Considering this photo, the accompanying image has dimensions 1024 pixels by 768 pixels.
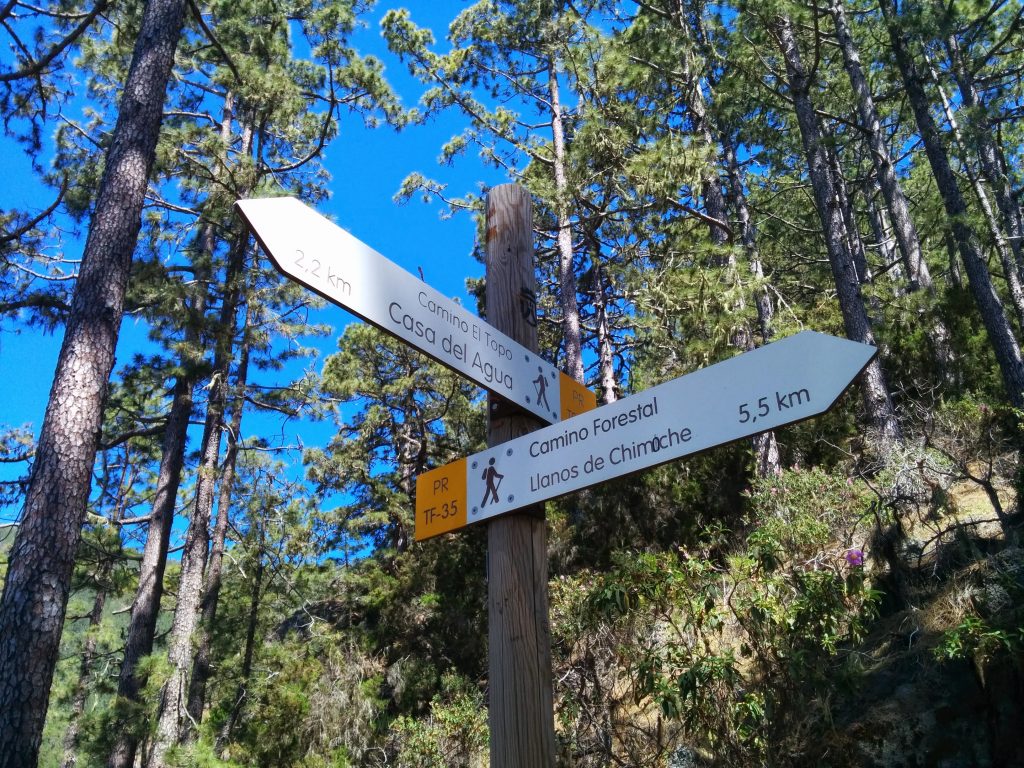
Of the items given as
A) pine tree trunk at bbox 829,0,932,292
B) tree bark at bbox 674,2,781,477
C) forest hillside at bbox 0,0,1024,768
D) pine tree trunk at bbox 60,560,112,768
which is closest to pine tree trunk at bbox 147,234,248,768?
forest hillside at bbox 0,0,1024,768

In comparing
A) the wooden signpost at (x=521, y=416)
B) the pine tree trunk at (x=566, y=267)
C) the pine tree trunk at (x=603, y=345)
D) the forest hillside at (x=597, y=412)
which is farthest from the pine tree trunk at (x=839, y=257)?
the wooden signpost at (x=521, y=416)

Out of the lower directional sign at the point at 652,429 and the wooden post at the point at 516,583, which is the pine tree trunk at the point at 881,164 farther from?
the lower directional sign at the point at 652,429

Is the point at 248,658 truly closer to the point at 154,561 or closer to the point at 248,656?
the point at 248,656

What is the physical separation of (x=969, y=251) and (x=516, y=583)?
31.0ft

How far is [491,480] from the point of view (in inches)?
110

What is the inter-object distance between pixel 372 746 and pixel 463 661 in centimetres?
184

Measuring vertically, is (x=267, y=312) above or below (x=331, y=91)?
below

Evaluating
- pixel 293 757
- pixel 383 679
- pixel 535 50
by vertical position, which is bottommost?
pixel 293 757

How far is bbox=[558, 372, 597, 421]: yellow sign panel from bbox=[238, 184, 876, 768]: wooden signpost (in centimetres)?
1

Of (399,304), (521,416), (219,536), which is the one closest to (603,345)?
(219,536)

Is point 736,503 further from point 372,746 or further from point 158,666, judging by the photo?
point 158,666

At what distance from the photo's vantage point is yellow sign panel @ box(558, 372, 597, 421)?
3.12 meters

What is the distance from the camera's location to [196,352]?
11.5 m

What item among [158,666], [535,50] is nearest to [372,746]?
[158,666]
